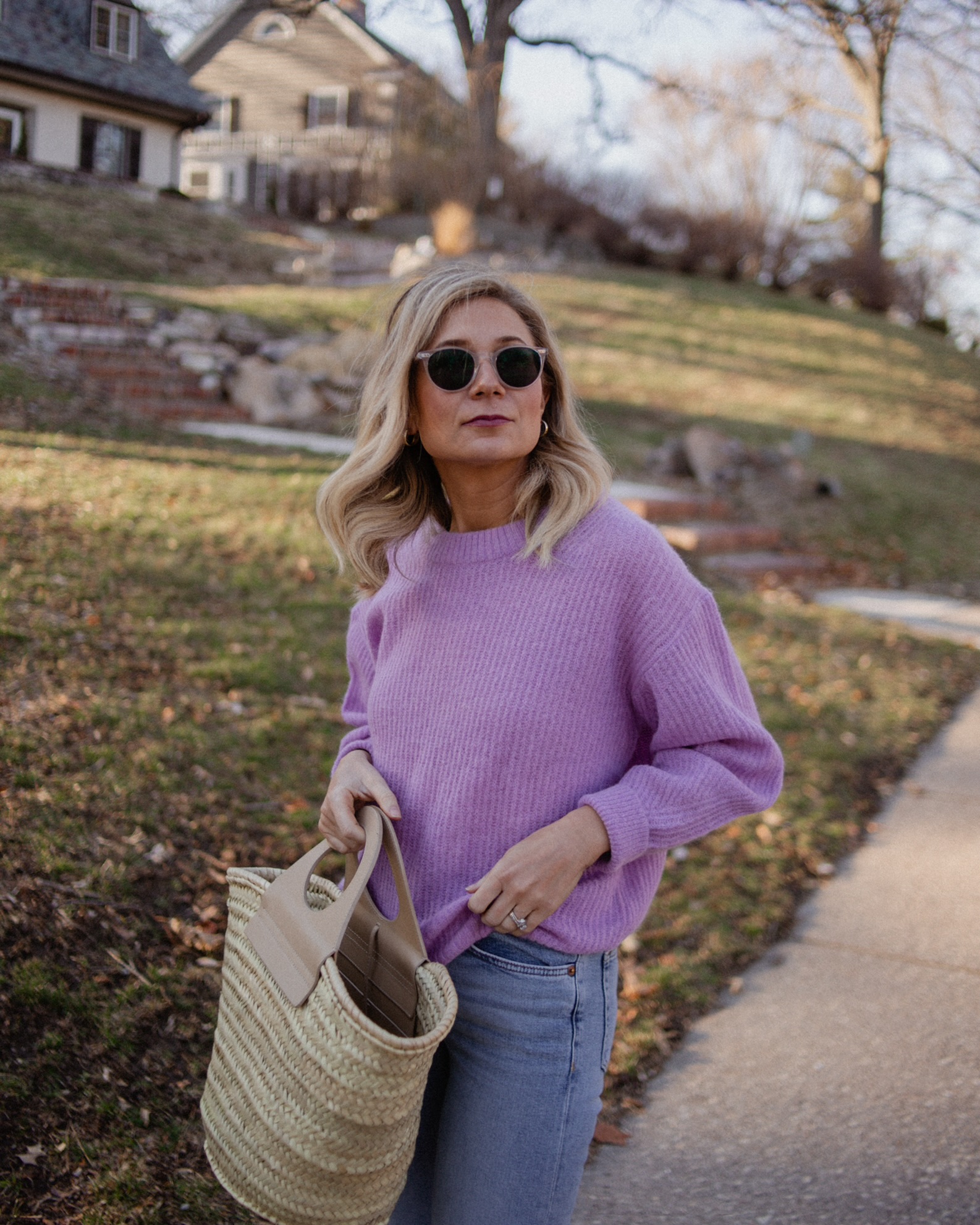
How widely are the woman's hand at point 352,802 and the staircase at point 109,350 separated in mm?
7259

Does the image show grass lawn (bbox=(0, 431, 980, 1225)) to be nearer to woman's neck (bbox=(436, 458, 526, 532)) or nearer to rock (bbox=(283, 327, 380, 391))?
woman's neck (bbox=(436, 458, 526, 532))

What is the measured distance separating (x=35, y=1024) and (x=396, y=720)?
1.55 metres

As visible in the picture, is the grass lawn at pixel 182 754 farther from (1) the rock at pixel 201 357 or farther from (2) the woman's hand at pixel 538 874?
(1) the rock at pixel 201 357

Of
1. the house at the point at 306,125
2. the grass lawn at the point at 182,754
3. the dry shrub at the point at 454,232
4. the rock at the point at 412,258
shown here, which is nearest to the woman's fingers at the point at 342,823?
the grass lawn at the point at 182,754

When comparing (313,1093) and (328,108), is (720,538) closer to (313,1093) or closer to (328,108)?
(313,1093)

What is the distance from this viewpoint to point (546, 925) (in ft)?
5.10

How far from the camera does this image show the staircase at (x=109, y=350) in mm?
8734

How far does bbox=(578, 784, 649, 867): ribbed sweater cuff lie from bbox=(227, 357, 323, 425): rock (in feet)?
27.9

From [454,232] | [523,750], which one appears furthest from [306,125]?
[523,750]

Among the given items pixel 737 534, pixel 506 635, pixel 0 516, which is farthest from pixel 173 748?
pixel 737 534

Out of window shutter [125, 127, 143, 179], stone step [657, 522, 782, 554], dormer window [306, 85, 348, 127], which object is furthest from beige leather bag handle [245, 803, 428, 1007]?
dormer window [306, 85, 348, 127]

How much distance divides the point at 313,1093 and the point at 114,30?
5.09 meters

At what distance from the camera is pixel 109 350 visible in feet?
30.3

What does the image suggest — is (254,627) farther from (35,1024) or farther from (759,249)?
(759,249)
